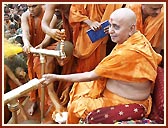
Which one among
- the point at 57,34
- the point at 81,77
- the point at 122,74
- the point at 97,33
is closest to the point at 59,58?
the point at 57,34

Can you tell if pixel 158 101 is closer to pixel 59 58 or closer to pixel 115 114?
pixel 115 114

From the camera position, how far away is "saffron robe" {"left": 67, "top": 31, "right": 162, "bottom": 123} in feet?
5.44

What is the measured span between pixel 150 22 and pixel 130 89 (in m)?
0.51

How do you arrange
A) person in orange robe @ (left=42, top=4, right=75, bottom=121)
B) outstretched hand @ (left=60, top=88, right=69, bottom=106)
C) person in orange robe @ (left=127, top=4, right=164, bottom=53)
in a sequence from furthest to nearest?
outstretched hand @ (left=60, top=88, right=69, bottom=106) < person in orange robe @ (left=42, top=4, right=75, bottom=121) < person in orange robe @ (left=127, top=4, right=164, bottom=53)

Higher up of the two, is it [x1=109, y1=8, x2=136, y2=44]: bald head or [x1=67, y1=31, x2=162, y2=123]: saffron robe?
[x1=109, y1=8, x2=136, y2=44]: bald head

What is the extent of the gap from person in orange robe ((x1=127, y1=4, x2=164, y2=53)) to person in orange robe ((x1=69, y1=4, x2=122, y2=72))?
0.39ft

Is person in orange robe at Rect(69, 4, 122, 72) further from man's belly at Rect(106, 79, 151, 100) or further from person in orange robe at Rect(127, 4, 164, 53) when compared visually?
man's belly at Rect(106, 79, 151, 100)

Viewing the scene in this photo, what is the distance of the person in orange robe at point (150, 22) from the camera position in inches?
79.5

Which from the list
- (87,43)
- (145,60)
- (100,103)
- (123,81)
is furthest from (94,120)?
(87,43)

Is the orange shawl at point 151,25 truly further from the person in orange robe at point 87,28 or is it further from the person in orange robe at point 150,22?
the person in orange robe at point 87,28

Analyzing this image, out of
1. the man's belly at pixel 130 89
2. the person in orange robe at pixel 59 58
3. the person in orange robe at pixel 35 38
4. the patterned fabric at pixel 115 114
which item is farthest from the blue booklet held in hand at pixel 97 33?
the patterned fabric at pixel 115 114

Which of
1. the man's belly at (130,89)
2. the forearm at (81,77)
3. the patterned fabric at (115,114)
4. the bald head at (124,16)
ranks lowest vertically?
the patterned fabric at (115,114)

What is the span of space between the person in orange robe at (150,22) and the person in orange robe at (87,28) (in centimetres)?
12

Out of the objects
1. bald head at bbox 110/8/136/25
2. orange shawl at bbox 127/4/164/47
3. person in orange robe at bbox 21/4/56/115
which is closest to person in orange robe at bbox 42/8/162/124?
bald head at bbox 110/8/136/25
